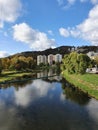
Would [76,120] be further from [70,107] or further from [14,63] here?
[14,63]

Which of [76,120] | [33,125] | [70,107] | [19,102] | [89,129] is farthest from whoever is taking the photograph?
[19,102]

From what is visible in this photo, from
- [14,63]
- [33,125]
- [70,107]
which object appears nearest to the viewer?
[33,125]

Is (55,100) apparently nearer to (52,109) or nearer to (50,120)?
(52,109)

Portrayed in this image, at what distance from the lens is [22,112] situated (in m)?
30.0

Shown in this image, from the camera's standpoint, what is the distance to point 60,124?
965 inches

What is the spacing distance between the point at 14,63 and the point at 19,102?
71039 millimetres

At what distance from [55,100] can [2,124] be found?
1455 centimetres

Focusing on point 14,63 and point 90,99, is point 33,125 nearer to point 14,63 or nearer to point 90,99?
point 90,99

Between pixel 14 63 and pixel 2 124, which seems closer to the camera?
pixel 2 124

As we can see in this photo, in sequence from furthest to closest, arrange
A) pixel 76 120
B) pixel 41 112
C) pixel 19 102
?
pixel 19 102 → pixel 41 112 → pixel 76 120

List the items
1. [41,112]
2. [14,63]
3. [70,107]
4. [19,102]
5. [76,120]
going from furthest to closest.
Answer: [14,63]
[19,102]
[70,107]
[41,112]
[76,120]

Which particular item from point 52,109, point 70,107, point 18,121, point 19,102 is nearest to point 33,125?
point 18,121

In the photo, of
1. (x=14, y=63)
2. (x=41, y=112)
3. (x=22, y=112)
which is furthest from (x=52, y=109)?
(x=14, y=63)

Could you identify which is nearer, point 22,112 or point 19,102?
point 22,112
